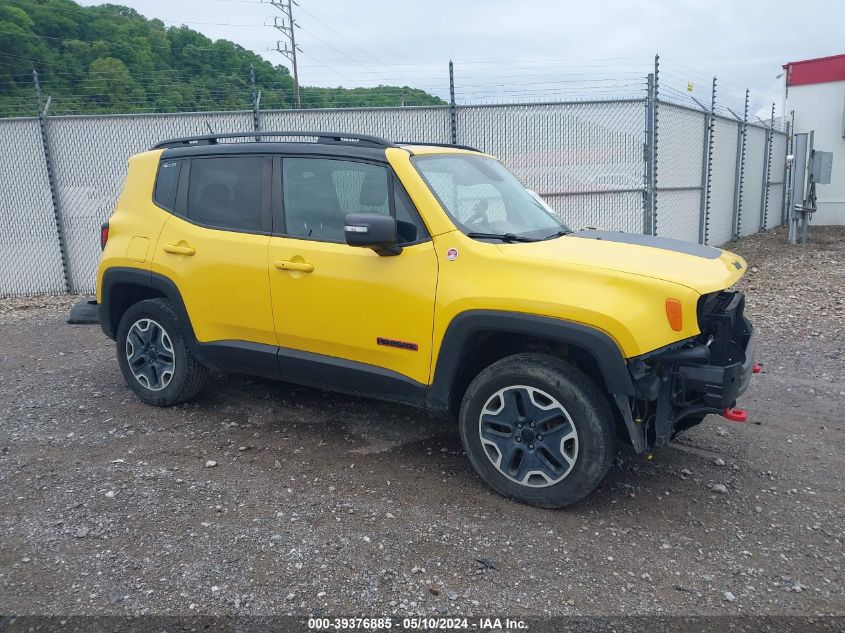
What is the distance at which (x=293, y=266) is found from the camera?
4.50 metres

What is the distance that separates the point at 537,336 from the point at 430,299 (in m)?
0.65

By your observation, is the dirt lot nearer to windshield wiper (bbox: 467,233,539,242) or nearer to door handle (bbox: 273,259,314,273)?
door handle (bbox: 273,259,314,273)

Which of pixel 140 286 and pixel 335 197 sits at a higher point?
pixel 335 197

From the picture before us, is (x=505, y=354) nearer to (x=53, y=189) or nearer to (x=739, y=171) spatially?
(x=53, y=189)

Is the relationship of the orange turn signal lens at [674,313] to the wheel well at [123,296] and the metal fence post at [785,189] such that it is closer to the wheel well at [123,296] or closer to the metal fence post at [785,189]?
the wheel well at [123,296]

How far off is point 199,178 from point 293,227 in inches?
39.3

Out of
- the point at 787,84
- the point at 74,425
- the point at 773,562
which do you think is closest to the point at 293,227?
the point at 74,425

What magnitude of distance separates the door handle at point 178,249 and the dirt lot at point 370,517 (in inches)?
49.1

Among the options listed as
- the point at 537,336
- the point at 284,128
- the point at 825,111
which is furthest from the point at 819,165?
the point at 537,336

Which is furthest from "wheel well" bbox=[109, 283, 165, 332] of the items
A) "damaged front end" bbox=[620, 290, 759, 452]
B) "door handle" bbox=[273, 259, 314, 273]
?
"damaged front end" bbox=[620, 290, 759, 452]

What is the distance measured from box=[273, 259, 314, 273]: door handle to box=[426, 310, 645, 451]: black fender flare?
104cm

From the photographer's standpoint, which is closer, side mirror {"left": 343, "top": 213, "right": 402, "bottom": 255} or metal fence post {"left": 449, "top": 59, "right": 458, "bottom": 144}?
side mirror {"left": 343, "top": 213, "right": 402, "bottom": 255}

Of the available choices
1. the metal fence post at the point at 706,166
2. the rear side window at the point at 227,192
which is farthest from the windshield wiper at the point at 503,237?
the metal fence post at the point at 706,166

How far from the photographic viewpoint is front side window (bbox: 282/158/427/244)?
4.25 meters
